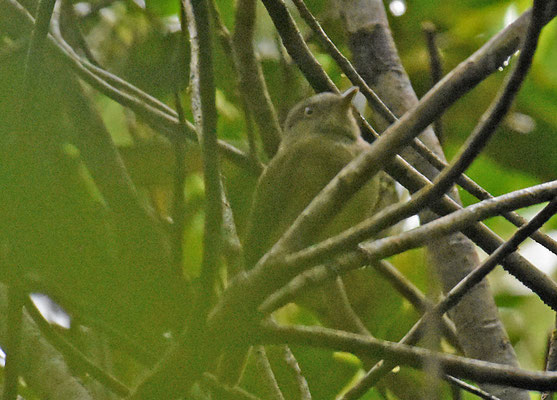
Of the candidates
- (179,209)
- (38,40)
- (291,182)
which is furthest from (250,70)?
(179,209)

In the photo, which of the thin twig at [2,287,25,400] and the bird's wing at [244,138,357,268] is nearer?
the thin twig at [2,287,25,400]

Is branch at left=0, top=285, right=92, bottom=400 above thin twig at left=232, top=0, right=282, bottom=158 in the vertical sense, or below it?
below

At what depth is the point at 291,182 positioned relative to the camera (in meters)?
3.89

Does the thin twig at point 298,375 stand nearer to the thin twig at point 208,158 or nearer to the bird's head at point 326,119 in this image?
the thin twig at point 208,158

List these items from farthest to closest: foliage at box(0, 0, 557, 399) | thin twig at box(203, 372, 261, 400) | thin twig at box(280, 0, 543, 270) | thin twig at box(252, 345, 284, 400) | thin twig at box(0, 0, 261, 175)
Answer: thin twig at box(0, 0, 261, 175) → thin twig at box(252, 345, 284, 400) → thin twig at box(203, 372, 261, 400) → foliage at box(0, 0, 557, 399) → thin twig at box(280, 0, 543, 270)

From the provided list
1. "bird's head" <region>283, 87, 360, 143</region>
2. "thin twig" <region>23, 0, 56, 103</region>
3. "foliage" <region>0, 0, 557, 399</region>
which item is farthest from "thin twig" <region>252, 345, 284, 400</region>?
"bird's head" <region>283, 87, 360, 143</region>

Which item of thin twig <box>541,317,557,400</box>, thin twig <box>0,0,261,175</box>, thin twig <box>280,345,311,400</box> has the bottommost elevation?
thin twig <box>280,345,311,400</box>

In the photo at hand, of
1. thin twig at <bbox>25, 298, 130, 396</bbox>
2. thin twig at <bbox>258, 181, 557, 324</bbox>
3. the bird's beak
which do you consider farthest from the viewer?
the bird's beak

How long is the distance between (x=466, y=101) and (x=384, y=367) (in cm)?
267

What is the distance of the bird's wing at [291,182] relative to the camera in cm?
376

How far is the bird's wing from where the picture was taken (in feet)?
12.3

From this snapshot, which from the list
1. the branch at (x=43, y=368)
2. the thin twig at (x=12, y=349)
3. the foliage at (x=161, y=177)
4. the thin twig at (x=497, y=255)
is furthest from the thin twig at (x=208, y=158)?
the branch at (x=43, y=368)

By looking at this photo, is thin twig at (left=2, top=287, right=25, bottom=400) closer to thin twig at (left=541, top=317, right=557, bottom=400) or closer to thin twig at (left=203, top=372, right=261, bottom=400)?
thin twig at (left=203, top=372, right=261, bottom=400)

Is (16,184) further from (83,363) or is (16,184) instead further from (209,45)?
(83,363)
